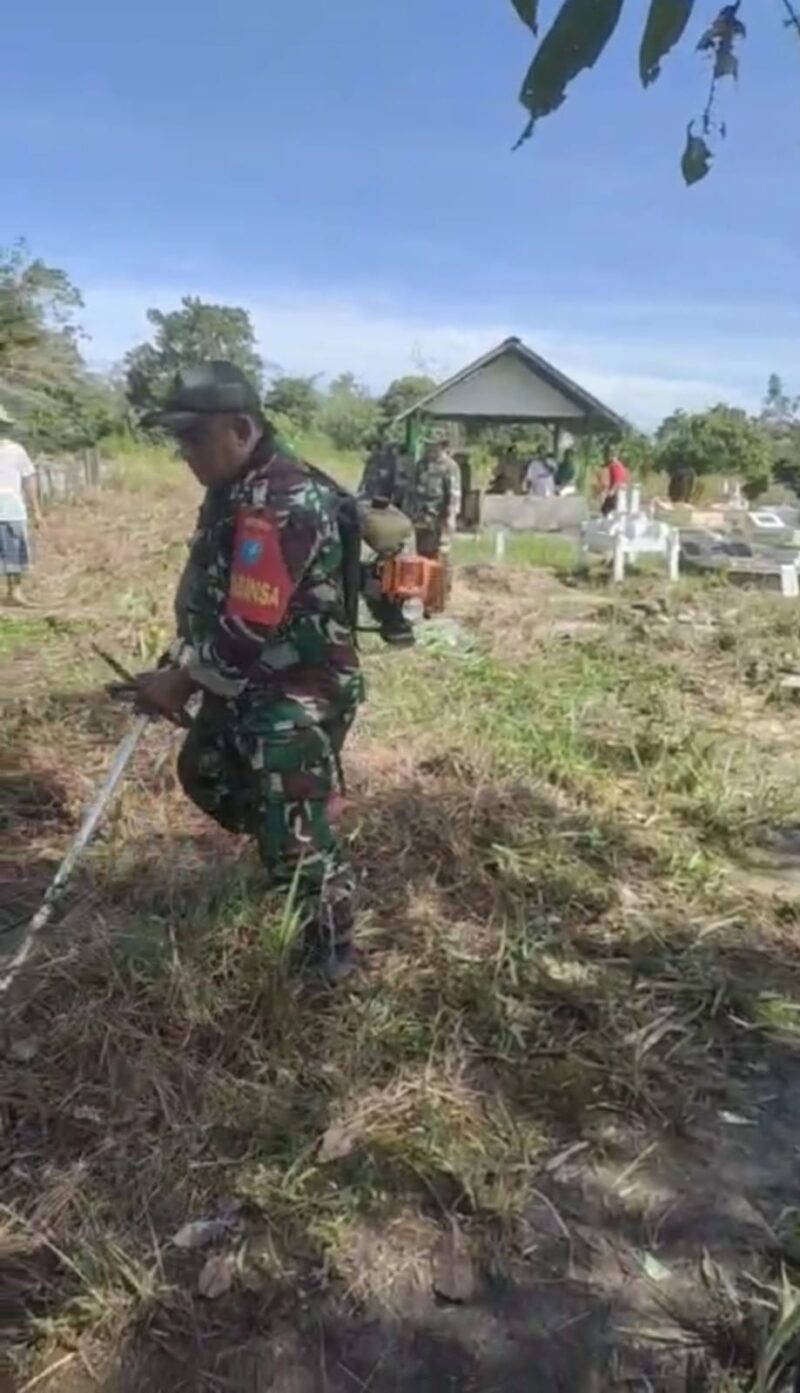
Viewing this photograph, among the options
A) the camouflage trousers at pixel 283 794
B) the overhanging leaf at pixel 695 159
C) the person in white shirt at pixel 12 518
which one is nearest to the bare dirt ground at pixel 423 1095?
the camouflage trousers at pixel 283 794

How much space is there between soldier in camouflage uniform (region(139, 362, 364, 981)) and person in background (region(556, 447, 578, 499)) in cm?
1684

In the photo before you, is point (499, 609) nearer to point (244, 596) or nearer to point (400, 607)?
point (400, 607)

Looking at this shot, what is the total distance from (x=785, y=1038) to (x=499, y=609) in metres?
5.73

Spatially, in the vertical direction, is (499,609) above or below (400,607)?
below

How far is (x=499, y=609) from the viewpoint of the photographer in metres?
8.15

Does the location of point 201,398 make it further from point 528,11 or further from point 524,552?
point 524,552

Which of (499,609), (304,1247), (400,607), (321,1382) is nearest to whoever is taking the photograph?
(321,1382)

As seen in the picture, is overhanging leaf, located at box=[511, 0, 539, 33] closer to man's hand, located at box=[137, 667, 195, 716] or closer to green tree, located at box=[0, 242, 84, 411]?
man's hand, located at box=[137, 667, 195, 716]

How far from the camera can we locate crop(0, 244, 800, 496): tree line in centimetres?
1394

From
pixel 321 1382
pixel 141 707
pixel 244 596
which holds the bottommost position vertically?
pixel 321 1382

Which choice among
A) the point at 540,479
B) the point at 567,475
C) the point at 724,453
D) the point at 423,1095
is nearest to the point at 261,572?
the point at 423,1095

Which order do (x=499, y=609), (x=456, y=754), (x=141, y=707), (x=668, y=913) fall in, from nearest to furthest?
(x=141, y=707) → (x=668, y=913) → (x=456, y=754) → (x=499, y=609)

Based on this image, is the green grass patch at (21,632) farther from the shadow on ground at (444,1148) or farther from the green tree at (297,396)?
the green tree at (297,396)

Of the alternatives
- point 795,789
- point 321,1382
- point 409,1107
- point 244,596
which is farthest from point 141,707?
point 795,789
